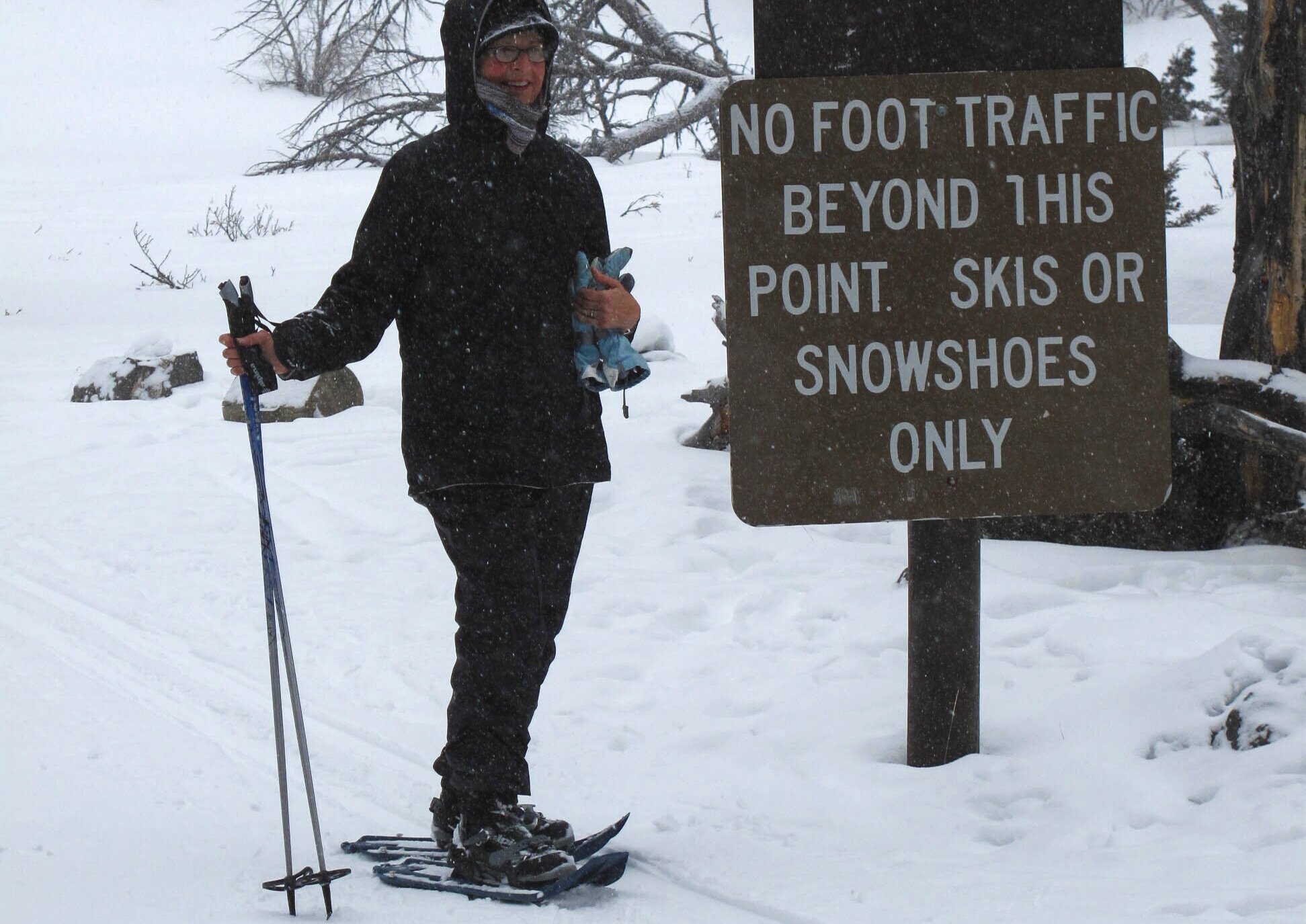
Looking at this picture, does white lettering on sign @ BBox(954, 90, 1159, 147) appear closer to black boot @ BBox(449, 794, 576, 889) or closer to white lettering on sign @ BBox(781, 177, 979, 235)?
white lettering on sign @ BBox(781, 177, 979, 235)

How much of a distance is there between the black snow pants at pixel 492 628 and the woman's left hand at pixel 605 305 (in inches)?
16.3

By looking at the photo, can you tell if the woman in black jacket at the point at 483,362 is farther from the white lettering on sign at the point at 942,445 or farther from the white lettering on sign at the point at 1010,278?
the white lettering on sign at the point at 1010,278

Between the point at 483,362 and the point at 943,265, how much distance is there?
1123 millimetres

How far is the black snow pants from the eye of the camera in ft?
9.98

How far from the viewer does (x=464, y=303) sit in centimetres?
306

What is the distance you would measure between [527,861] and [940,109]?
77.5 inches

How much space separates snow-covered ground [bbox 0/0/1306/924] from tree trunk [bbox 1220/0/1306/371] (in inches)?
35.9

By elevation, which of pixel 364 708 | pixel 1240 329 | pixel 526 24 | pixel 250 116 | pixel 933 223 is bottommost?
pixel 364 708

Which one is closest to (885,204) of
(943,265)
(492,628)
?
(943,265)

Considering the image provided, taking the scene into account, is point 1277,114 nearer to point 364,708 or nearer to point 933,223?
point 933,223

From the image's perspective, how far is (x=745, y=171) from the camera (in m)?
3.22

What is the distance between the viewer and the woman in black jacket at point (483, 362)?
3.04 m

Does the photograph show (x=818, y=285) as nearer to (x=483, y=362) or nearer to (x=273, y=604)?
(x=483, y=362)

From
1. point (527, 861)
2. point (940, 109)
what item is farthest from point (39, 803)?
point (940, 109)
